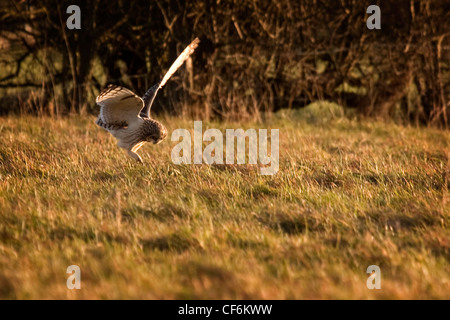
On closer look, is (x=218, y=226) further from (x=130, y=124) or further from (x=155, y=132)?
(x=130, y=124)

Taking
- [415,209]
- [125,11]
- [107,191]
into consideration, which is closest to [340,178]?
[415,209]

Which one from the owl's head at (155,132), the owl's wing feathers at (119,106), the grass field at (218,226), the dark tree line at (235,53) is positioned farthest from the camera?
the dark tree line at (235,53)

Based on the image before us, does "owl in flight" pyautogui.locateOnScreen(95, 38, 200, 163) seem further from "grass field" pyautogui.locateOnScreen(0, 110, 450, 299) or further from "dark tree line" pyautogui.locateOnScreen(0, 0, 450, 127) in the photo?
"dark tree line" pyautogui.locateOnScreen(0, 0, 450, 127)

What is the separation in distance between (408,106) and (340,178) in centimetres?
599

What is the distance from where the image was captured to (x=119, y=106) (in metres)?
5.02

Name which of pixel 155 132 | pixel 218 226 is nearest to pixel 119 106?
pixel 155 132

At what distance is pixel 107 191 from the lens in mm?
4371

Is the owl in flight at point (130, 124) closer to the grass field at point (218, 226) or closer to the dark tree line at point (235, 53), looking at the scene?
the grass field at point (218, 226)

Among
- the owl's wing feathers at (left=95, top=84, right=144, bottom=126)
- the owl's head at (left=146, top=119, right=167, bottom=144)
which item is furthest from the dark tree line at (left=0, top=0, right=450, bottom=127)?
the owl's wing feathers at (left=95, top=84, right=144, bottom=126)

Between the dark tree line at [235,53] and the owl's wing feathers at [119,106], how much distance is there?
3561 mm

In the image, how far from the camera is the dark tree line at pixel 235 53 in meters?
9.11

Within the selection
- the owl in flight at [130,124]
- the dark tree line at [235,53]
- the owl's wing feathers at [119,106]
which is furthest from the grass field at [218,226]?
the dark tree line at [235,53]

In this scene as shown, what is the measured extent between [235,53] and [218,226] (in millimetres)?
6254

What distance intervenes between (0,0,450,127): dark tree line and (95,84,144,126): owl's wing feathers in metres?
3.56
